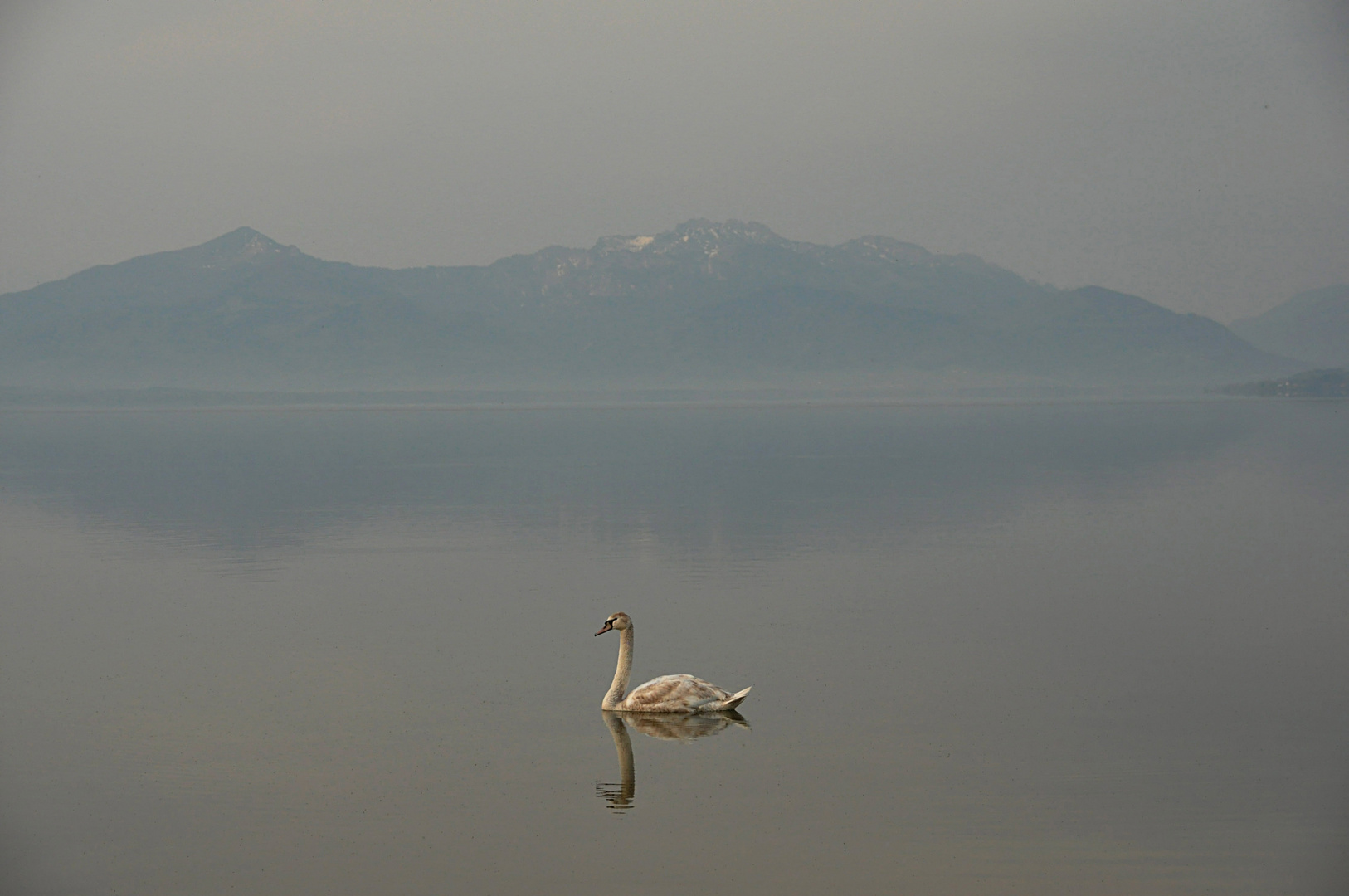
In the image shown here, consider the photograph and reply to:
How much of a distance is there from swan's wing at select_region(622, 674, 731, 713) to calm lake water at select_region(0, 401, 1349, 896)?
309 millimetres

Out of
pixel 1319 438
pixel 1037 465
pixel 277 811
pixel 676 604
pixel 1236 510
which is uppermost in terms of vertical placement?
pixel 1319 438

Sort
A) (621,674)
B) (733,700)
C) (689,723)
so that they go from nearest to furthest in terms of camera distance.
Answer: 1. (733,700)
2. (689,723)
3. (621,674)

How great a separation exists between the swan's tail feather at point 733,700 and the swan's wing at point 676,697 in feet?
0.37

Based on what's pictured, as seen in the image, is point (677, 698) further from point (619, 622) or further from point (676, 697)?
point (619, 622)

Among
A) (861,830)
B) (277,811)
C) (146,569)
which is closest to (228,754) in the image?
(277,811)

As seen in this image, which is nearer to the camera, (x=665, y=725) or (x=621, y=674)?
(x=665, y=725)

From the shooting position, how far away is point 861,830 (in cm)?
1519

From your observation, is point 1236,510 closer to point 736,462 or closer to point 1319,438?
point 736,462

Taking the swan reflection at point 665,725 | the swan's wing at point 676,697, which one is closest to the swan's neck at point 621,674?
the swan reflection at point 665,725

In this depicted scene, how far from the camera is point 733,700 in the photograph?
765 inches

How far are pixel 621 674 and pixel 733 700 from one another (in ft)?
6.32

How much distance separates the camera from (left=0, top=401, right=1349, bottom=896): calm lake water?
48.2 feet

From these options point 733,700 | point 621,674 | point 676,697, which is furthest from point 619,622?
point 733,700

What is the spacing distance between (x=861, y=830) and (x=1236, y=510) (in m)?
37.0
